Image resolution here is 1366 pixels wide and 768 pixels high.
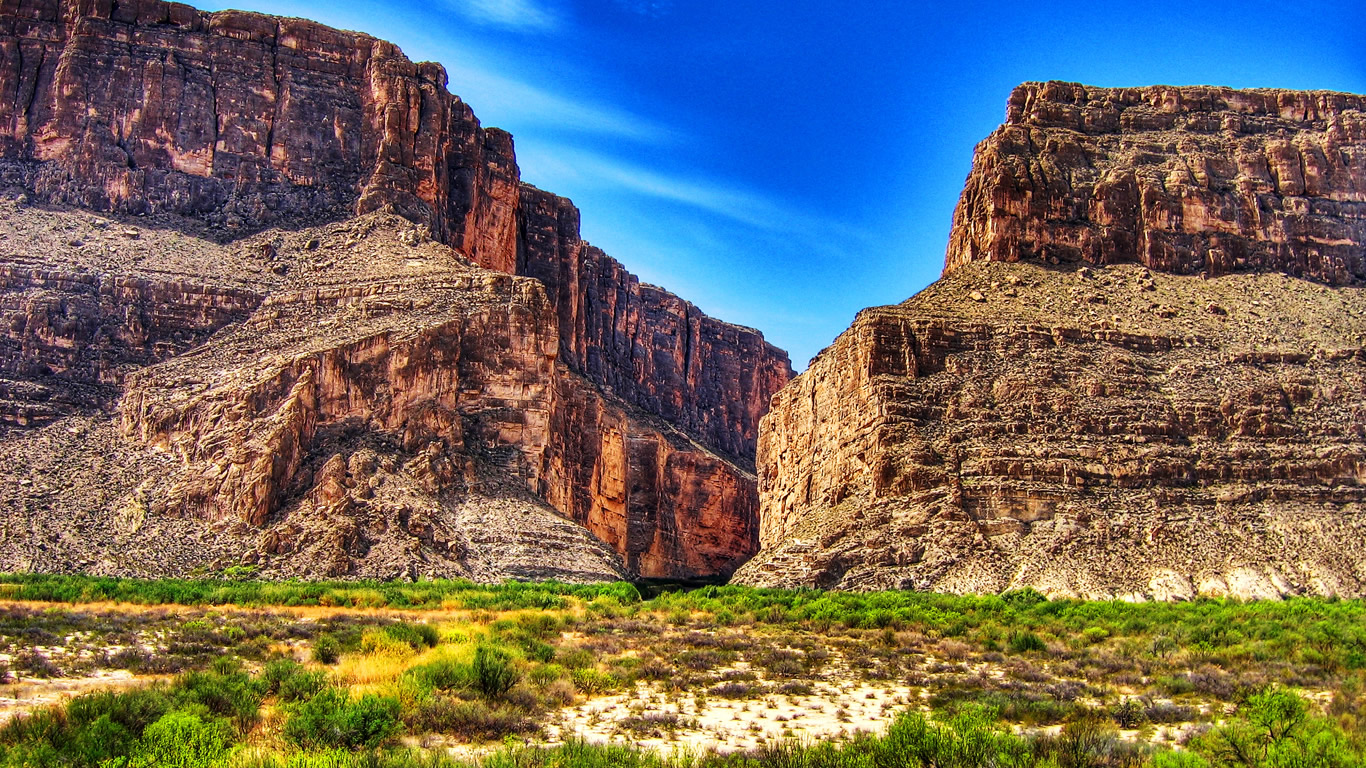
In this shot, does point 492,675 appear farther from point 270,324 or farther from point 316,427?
point 270,324

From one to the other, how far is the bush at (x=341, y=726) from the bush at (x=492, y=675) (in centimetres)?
393

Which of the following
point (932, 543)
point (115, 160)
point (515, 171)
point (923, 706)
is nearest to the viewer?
point (923, 706)

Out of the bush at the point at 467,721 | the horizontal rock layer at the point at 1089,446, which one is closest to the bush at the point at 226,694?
the bush at the point at 467,721

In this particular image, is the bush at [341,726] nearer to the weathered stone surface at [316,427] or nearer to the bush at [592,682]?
the bush at [592,682]

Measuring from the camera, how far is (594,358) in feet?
406

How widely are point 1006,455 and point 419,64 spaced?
58.1 metres

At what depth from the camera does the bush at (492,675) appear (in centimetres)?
2227

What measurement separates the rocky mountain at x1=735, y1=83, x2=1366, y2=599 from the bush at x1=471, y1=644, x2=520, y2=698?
33.3 m

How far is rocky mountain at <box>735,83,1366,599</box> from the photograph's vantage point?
178 feet

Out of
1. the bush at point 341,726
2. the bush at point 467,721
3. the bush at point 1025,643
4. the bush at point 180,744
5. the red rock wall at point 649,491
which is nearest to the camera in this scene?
the bush at point 180,744

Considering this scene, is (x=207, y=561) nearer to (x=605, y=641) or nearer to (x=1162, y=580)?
(x=605, y=641)

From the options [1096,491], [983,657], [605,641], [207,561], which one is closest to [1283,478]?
[1096,491]

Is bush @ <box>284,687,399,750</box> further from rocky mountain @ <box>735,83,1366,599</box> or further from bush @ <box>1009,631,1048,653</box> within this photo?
rocky mountain @ <box>735,83,1366,599</box>

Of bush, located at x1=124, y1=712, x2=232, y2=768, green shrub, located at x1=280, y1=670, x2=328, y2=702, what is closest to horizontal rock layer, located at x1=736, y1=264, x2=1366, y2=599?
green shrub, located at x1=280, y1=670, x2=328, y2=702
